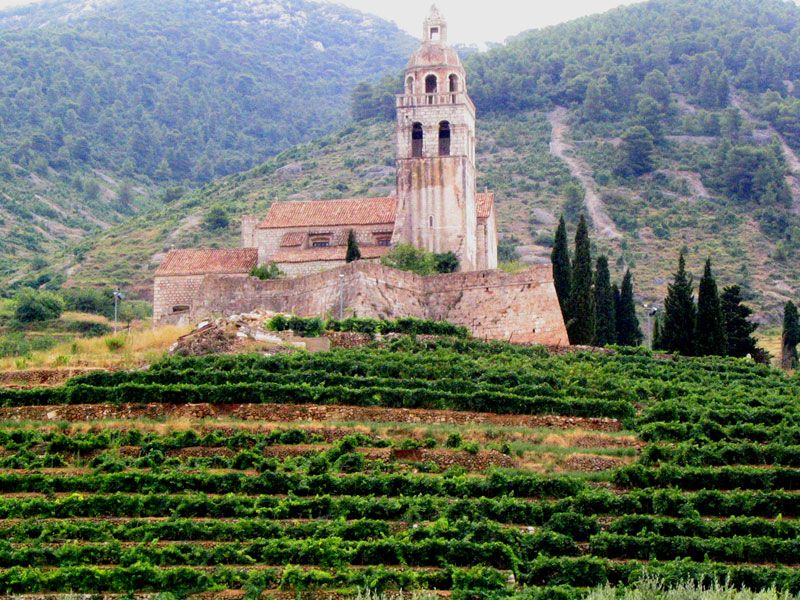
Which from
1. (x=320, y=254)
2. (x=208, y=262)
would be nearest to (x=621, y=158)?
(x=320, y=254)

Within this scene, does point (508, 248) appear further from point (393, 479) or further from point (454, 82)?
point (393, 479)

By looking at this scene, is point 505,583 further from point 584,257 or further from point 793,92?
point 793,92

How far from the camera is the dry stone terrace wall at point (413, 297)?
4819 centimetres

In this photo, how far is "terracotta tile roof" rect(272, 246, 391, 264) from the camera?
185 feet

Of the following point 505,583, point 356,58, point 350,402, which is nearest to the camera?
point 505,583

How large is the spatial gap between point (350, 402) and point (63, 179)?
83.5 metres

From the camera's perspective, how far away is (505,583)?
2644 centimetres

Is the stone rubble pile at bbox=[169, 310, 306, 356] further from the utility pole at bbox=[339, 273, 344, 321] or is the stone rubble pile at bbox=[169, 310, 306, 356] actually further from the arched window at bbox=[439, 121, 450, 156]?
the arched window at bbox=[439, 121, 450, 156]

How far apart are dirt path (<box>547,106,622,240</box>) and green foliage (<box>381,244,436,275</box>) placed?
123 feet

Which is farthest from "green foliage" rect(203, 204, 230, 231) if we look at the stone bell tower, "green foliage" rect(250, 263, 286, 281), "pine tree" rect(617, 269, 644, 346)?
"pine tree" rect(617, 269, 644, 346)

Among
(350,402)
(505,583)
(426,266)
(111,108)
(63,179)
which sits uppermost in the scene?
(111,108)

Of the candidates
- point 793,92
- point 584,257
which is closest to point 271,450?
point 584,257

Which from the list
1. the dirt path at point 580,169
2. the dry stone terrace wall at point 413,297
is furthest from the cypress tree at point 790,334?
the dirt path at point 580,169

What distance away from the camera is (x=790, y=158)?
110 m
